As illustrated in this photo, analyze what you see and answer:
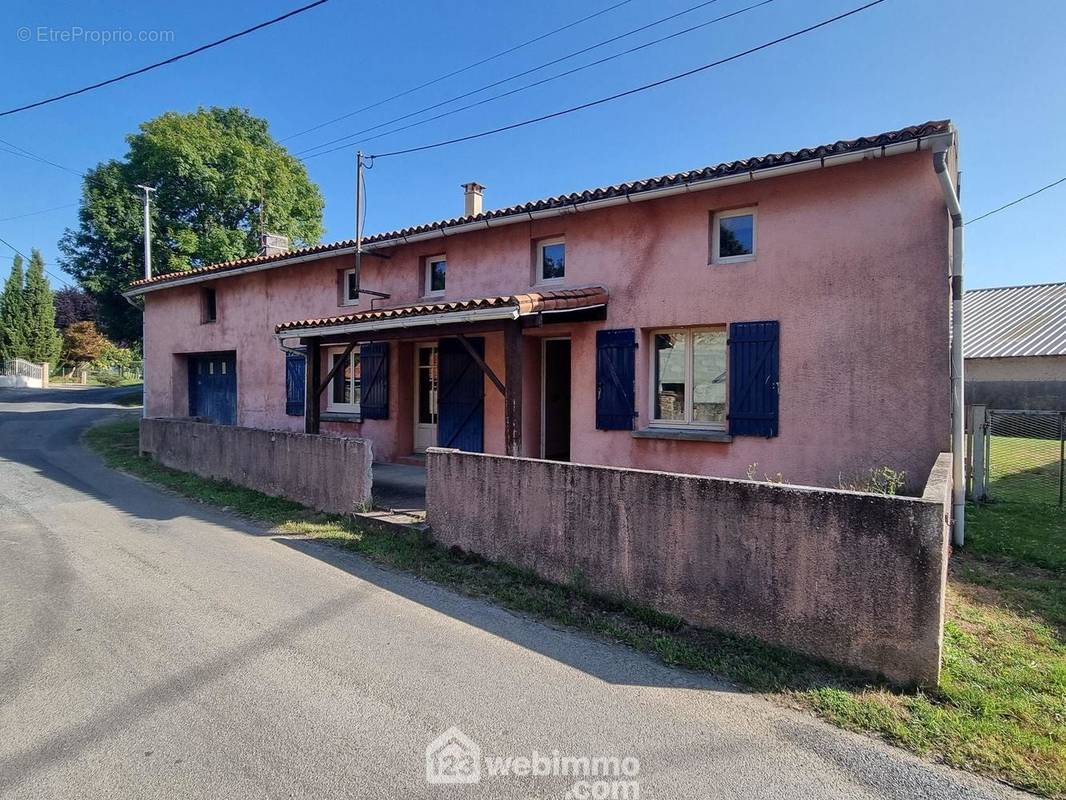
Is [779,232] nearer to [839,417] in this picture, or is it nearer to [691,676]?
[839,417]

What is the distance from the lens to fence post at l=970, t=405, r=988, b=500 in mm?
8461

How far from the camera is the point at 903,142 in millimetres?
6031

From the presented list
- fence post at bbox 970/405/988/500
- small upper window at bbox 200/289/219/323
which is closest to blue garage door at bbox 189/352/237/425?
small upper window at bbox 200/289/219/323

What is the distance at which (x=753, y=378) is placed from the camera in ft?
23.9

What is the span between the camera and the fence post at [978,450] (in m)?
8.46

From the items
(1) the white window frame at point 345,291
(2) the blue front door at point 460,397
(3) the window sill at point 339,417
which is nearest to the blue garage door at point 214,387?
(3) the window sill at point 339,417

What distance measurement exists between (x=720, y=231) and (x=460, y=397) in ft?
16.2

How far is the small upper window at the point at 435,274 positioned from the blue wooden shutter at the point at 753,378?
17.7 ft

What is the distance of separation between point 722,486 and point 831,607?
37.0 inches

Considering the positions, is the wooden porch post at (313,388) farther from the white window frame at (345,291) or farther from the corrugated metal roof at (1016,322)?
the corrugated metal roof at (1016,322)

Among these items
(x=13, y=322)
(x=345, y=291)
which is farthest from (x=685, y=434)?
(x=13, y=322)

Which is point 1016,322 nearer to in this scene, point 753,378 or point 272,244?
point 753,378

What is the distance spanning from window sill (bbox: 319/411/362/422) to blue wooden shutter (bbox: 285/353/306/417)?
2.04 feet

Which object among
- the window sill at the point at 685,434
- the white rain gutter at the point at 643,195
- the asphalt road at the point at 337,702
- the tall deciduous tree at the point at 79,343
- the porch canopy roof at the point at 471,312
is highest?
the tall deciduous tree at the point at 79,343
